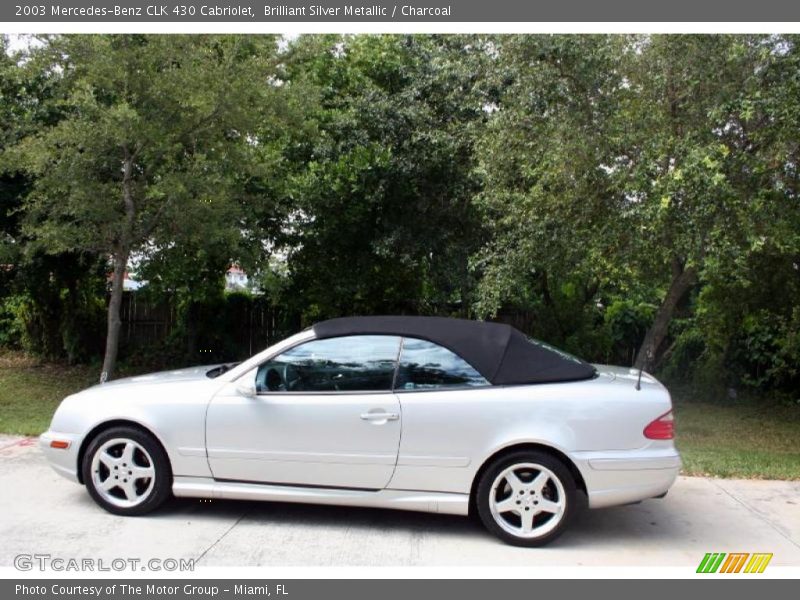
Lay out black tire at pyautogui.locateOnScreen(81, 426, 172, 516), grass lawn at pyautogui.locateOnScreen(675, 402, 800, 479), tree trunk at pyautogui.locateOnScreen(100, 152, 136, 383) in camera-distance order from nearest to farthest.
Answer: black tire at pyautogui.locateOnScreen(81, 426, 172, 516) < grass lawn at pyautogui.locateOnScreen(675, 402, 800, 479) < tree trunk at pyautogui.locateOnScreen(100, 152, 136, 383)

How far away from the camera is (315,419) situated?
5047 mm

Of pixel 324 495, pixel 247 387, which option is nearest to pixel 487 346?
pixel 324 495

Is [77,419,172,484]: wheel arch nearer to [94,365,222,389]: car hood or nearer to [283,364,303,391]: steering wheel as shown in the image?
[94,365,222,389]: car hood

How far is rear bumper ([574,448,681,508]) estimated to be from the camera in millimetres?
4824

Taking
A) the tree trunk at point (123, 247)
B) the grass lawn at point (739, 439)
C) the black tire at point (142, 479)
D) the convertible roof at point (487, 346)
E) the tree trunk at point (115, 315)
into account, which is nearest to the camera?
the convertible roof at point (487, 346)

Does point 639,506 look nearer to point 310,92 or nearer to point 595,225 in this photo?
point 595,225

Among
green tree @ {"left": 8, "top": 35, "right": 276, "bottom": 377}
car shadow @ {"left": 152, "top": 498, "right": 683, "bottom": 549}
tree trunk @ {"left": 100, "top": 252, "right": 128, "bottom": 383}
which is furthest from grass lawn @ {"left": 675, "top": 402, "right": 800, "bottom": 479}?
tree trunk @ {"left": 100, "top": 252, "right": 128, "bottom": 383}

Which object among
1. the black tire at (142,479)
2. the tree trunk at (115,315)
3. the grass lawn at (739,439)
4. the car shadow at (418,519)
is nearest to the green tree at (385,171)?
the tree trunk at (115,315)

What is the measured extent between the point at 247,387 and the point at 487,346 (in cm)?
177

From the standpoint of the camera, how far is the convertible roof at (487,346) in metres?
5.09

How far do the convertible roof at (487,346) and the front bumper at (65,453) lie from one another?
1986 millimetres

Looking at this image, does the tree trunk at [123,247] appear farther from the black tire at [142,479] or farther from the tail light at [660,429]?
the tail light at [660,429]

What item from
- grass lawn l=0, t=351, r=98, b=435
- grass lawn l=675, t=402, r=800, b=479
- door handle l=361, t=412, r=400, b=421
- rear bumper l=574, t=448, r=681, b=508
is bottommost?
grass lawn l=675, t=402, r=800, b=479

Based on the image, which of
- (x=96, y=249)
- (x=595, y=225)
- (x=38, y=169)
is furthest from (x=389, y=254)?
(x=38, y=169)
